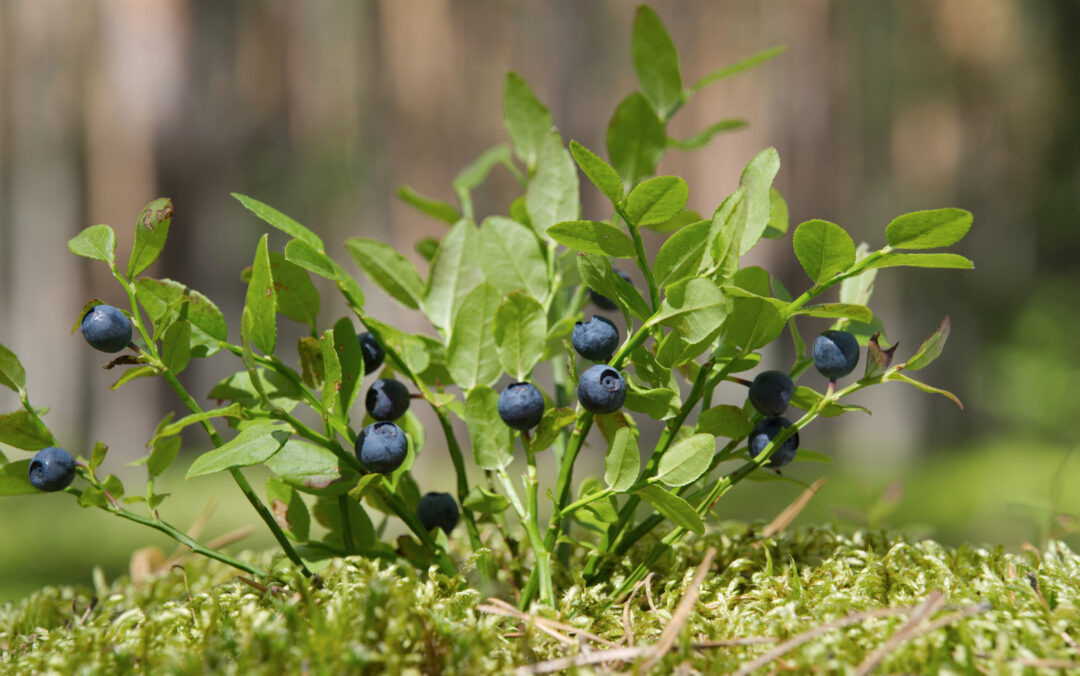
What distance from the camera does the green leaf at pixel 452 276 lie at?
570 mm

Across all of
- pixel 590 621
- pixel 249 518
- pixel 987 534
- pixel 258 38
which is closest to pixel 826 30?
pixel 987 534

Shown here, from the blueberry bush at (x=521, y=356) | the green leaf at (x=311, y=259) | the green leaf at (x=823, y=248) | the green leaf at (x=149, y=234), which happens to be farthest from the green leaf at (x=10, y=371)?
the green leaf at (x=823, y=248)

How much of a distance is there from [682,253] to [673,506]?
161 millimetres

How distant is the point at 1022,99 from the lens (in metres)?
4.42

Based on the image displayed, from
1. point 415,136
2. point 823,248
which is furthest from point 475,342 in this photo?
point 415,136

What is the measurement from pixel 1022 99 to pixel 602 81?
8.62 ft

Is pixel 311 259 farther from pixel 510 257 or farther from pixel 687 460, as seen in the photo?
pixel 687 460

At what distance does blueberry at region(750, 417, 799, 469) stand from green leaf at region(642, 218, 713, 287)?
5.3 inches

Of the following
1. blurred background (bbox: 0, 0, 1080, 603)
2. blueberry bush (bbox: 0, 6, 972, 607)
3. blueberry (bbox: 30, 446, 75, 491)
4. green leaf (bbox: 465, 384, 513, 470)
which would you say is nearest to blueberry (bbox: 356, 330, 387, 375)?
blueberry bush (bbox: 0, 6, 972, 607)

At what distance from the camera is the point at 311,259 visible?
1.61 feet

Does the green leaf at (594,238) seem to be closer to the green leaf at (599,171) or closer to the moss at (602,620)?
the green leaf at (599,171)

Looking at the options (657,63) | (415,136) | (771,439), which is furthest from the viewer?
(415,136)

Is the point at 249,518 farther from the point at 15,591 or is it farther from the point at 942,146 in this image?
the point at 942,146

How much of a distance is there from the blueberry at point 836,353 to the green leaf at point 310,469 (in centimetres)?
33
